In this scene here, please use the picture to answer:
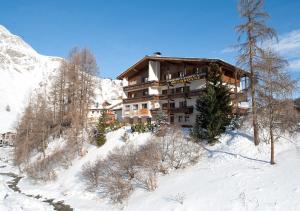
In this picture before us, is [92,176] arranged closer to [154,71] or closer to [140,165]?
[140,165]

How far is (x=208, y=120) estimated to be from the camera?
29.0m

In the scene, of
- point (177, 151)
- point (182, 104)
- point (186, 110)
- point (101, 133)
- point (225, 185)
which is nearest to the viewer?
point (225, 185)

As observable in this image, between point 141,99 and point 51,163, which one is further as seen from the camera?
point 141,99

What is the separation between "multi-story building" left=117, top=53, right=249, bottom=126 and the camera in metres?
39.0

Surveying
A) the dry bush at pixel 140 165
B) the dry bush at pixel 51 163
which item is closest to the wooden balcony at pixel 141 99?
the dry bush at pixel 51 163

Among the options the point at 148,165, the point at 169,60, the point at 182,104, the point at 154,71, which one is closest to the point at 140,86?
the point at 154,71

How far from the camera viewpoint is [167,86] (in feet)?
146

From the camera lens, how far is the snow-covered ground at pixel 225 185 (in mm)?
18234

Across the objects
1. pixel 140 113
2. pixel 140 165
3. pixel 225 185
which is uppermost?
pixel 140 113

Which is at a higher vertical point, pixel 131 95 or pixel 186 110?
pixel 131 95

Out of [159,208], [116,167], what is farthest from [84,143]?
[159,208]

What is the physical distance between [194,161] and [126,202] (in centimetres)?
723

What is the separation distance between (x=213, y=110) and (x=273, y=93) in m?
7.49

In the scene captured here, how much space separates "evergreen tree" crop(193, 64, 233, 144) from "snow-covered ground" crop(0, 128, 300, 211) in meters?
1.31
